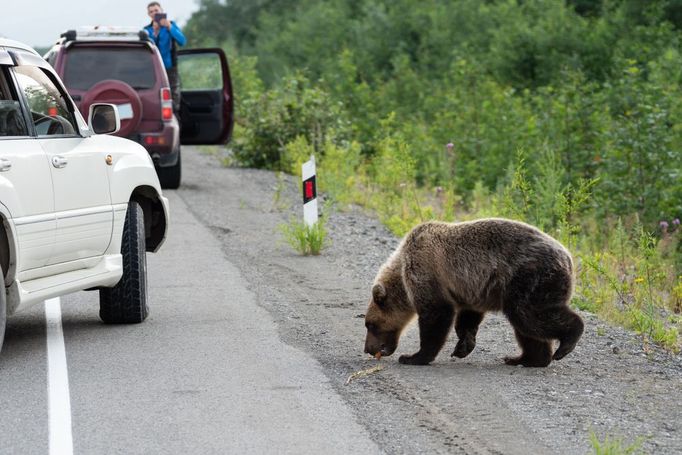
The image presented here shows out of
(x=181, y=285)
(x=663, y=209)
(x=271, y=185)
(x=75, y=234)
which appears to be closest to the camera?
(x=75, y=234)

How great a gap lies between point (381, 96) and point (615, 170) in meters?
15.3

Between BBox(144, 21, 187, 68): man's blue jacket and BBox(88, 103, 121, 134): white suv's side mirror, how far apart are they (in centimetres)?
1047

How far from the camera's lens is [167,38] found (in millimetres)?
19578

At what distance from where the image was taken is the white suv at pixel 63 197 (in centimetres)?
782

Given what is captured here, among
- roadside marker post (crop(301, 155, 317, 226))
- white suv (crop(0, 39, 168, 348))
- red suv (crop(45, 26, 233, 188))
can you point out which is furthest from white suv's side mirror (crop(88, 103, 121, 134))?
red suv (crop(45, 26, 233, 188))

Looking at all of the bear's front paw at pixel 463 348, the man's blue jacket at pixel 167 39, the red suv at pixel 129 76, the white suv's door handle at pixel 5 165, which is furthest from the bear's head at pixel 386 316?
the man's blue jacket at pixel 167 39

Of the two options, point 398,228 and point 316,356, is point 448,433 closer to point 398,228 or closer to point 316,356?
point 316,356

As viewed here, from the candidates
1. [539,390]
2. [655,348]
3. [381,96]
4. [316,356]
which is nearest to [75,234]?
[316,356]

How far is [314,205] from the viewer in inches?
521

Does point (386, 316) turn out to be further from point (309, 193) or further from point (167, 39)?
point (167, 39)

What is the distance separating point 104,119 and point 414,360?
10.2ft

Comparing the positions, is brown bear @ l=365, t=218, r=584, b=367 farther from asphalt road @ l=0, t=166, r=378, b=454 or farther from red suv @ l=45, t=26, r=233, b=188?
red suv @ l=45, t=26, r=233, b=188

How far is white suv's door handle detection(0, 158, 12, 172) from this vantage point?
7574 millimetres

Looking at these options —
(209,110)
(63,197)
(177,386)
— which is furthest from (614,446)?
(209,110)
